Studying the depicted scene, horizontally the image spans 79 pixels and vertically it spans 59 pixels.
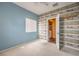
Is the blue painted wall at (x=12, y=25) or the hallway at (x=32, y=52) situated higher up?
the blue painted wall at (x=12, y=25)

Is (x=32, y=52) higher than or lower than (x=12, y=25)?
lower

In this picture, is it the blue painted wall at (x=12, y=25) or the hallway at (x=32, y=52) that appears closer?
the hallway at (x=32, y=52)

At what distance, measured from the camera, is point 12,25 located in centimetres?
388

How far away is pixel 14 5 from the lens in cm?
405

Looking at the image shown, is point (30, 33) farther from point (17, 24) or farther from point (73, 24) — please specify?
point (73, 24)

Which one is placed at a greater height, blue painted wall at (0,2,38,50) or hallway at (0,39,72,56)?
blue painted wall at (0,2,38,50)

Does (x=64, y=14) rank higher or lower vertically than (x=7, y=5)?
lower

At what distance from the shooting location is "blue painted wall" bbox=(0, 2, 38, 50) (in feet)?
11.0

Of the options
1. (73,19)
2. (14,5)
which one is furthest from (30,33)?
(73,19)

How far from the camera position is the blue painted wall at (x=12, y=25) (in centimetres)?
334

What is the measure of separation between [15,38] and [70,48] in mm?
2875

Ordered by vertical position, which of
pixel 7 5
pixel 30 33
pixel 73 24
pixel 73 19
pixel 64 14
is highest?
pixel 7 5

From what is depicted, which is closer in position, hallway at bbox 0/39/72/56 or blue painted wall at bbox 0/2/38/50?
hallway at bbox 0/39/72/56

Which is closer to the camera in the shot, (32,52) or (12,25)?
(32,52)
